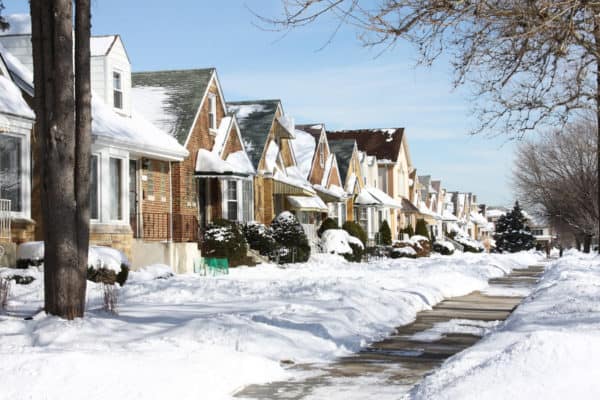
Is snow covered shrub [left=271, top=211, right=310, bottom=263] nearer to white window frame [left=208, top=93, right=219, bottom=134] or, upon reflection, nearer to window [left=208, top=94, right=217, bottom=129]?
white window frame [left=208, top=93, right=219, bottom=134]

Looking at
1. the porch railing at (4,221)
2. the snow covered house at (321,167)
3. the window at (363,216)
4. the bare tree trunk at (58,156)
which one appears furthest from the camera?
the window at (363,216)

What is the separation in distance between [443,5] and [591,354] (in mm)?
5899

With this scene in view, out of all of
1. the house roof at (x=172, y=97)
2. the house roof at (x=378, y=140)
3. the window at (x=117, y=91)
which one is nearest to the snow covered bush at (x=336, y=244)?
the house roof at (x=172, y=97)

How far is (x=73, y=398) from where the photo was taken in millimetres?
6992

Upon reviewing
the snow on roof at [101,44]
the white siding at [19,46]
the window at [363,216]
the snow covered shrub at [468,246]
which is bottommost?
the snow covered shrub at [468,246]

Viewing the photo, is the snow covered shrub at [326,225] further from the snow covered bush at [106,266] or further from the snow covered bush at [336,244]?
the snow covered bush at [106,266]

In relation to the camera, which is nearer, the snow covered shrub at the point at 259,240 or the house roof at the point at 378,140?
the snow covered shrub at the point at 259,240

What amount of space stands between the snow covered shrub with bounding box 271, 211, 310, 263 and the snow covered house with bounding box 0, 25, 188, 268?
564 centimetres

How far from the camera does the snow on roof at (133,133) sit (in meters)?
22.9

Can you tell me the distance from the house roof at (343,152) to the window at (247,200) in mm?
18722

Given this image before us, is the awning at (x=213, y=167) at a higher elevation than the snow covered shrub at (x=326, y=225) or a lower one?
higher

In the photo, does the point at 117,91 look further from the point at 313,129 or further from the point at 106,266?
the point at 313,129

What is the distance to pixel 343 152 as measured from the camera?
174 feet

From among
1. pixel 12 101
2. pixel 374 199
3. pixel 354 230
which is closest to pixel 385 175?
pixel 374 199
